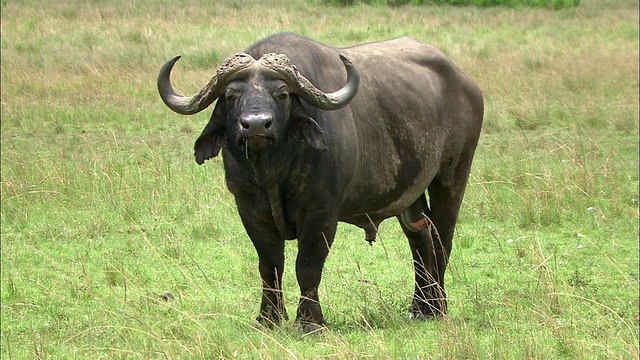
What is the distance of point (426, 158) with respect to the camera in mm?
6258

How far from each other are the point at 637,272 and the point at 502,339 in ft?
9.57

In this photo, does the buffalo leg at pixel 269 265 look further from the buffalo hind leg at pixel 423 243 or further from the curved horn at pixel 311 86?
the buffalo hind leg at pixel 423 243

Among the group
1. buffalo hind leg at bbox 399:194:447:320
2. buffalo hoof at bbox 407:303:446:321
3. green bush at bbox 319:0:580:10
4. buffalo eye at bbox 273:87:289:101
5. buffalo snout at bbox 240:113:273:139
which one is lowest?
green bush at bbox 319:0:580:10

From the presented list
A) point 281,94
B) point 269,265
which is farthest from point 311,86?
point 269,265

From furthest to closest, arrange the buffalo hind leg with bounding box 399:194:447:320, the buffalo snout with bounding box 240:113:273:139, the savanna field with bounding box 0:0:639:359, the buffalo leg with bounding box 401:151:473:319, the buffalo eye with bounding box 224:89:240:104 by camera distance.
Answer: the buffalo leg with bounding box 401:151:473:319, the buffalo hind leg with bounding box 399:194:447:320, the savanna field with bounding box 0:0:639:359, the buffalo eye with bounding box 224:89:240:104, the buffalo snout with bounding box 240:113:273:139

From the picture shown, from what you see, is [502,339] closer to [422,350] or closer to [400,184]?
[422,350]

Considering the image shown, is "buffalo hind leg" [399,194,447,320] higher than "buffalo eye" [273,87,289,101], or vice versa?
"buffalo eye" [273,87,289,101]

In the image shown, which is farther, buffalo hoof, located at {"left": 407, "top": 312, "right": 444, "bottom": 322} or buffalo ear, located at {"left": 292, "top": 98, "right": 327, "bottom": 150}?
buffalo hoof, located at {"left": 407, "top": 312, "right": 444, "bottom": 322}

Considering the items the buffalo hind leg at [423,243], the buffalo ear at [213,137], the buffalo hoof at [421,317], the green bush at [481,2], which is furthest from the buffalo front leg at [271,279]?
the green bush at [481,2]

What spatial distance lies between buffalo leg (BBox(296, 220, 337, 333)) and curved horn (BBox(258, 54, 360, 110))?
69cm

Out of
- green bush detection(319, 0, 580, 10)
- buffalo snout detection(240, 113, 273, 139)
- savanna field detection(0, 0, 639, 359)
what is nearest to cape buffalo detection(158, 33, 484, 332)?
buffalo snout detection(240, 113, 273, 139)

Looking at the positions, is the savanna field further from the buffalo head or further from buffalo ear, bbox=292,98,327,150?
the buffalo head

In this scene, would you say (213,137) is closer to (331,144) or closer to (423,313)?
(331,144)

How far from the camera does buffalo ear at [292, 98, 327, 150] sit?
17.2ft
